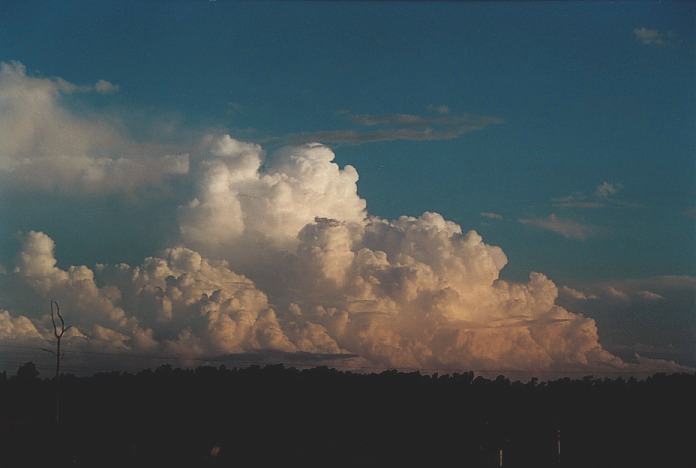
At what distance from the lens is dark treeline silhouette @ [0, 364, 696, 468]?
320 ft

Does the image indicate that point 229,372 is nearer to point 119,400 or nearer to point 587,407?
point 119,400

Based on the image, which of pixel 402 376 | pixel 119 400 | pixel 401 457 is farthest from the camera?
pixel 402 376

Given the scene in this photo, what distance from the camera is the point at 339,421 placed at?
128875mm

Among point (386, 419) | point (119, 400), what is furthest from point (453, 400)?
point (119, 400)

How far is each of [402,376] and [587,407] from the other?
42.3m

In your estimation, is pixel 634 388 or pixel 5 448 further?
pixel 634 388

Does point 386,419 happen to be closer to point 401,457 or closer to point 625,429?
point 401,457

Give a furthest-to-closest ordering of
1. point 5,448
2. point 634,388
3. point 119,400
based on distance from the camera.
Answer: point 119,400, point 634,388, point 5,448

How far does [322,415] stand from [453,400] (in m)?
20.4

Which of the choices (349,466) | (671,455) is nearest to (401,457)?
(349,466)

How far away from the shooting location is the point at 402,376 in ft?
511

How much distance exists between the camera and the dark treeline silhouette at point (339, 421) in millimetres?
97688

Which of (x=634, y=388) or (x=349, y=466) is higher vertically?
(x=634, y=388)

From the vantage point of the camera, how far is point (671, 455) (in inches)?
3787
